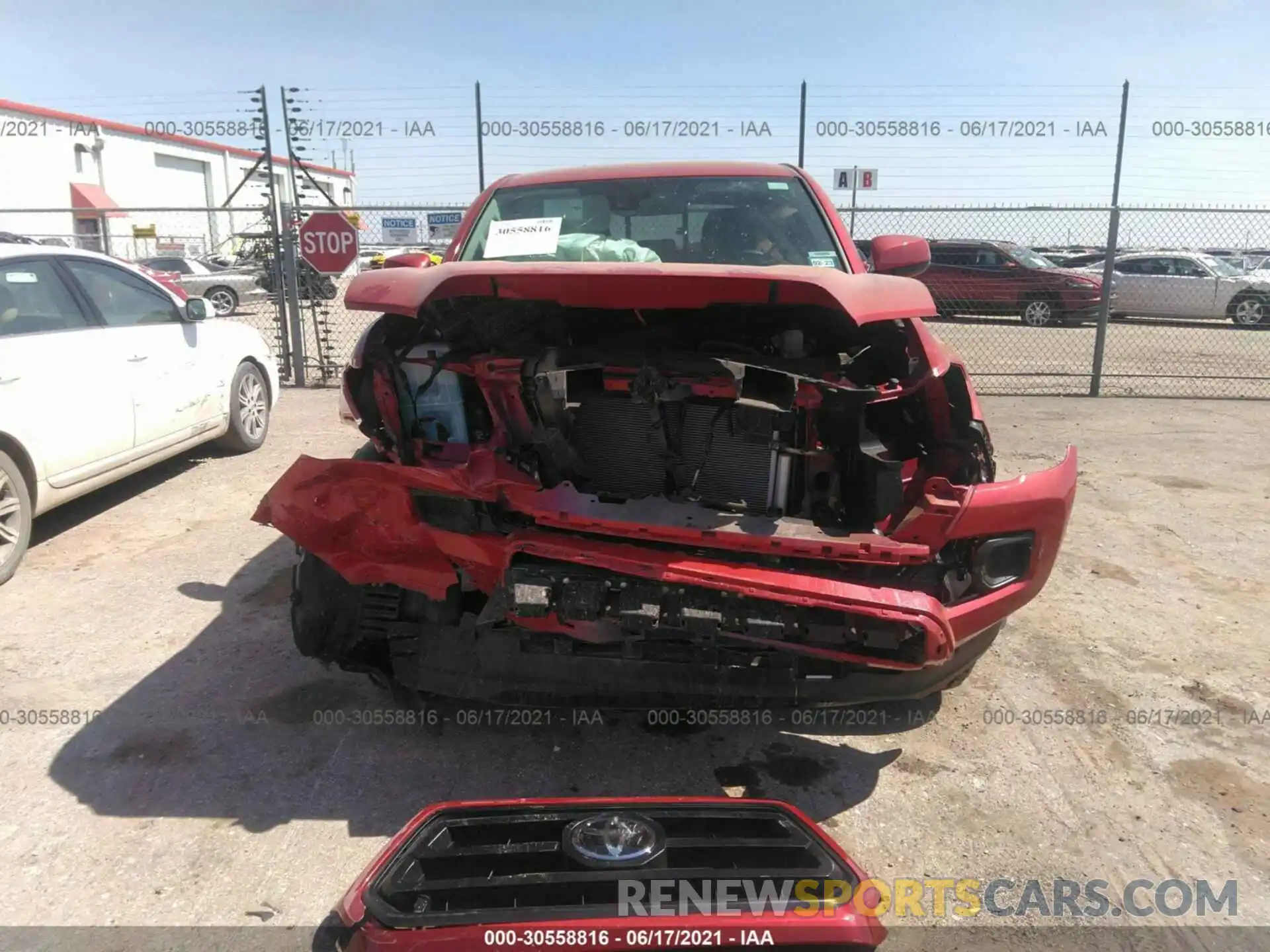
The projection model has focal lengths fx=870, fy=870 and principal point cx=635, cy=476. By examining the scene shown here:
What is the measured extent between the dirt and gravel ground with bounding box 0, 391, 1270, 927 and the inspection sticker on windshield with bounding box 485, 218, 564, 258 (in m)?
1.90

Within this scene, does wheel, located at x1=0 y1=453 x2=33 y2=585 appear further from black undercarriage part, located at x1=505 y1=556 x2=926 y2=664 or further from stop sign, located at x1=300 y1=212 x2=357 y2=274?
stop sign, located at x1=300 y1=212 x2=357 y2=274

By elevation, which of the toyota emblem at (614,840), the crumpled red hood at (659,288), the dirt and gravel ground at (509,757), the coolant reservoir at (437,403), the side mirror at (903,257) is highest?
the side mirror at (903,257)

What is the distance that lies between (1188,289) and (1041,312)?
341 cm

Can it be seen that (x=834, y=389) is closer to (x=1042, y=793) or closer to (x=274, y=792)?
(x=1042, y=793)

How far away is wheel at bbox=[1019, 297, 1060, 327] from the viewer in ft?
51.4

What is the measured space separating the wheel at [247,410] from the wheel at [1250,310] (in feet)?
54.9

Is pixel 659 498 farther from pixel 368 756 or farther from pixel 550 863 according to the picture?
pixel 368 756

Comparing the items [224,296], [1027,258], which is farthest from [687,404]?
[224,296]

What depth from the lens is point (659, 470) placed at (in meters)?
2.69

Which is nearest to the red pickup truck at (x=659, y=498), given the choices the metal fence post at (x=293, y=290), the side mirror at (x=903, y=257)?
the side mirror at (x=903, y=257)

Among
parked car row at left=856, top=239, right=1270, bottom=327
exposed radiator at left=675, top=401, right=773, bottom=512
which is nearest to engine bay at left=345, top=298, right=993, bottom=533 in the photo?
exposed radiator at left=675, top=401, right=773, bottom=512

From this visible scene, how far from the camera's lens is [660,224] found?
13.5ft

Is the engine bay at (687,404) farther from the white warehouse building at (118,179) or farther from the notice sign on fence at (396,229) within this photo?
the white warehouse building at (118,179)

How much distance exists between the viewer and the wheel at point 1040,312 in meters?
15.7
